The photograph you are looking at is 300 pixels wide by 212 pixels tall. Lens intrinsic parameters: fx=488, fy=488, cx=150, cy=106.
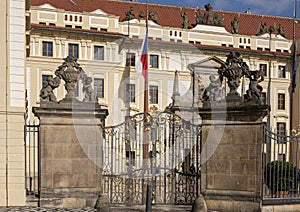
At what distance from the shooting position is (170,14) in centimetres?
4084

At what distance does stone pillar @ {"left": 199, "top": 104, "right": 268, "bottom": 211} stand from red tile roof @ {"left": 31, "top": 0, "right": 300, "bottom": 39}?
83.0ft

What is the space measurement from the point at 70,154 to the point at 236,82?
388cm

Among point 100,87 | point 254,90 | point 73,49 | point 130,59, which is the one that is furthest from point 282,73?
point 254,90

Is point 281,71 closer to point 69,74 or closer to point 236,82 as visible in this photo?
point 236,82

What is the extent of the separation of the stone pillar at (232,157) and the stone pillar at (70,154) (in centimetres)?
233

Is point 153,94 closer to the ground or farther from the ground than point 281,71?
closer to the ground

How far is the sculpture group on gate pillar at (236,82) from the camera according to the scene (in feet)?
33.3

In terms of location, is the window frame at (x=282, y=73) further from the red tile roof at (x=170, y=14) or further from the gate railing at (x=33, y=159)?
the gate railing at (x=33, y=159)

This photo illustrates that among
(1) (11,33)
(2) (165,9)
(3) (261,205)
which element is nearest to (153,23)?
(2) (165,9)

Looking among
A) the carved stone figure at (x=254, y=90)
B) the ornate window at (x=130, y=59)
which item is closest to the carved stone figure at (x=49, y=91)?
the carved stone figure at (x=254, y=90)

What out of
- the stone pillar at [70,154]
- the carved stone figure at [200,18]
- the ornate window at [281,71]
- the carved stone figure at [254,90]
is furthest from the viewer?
the ornate window at [281,71]

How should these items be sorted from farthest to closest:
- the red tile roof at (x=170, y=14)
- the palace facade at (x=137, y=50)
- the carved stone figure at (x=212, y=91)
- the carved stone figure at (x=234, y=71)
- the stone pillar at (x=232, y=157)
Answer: the red tile roof at (x=170, y=14) < the palace facade at (x=137, y=50) < the carved stone figure at (x=212, y=91) < the carved stone figure at (x=234, y=71) < the stone pillar at (x=232, y=157)

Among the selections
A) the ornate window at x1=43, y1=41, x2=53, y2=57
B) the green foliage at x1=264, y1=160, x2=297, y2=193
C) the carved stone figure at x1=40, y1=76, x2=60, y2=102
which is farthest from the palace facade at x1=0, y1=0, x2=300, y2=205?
the carved stone figure at x1=40, y1=76, x2=60, y2=102

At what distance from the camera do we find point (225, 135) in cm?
1041
